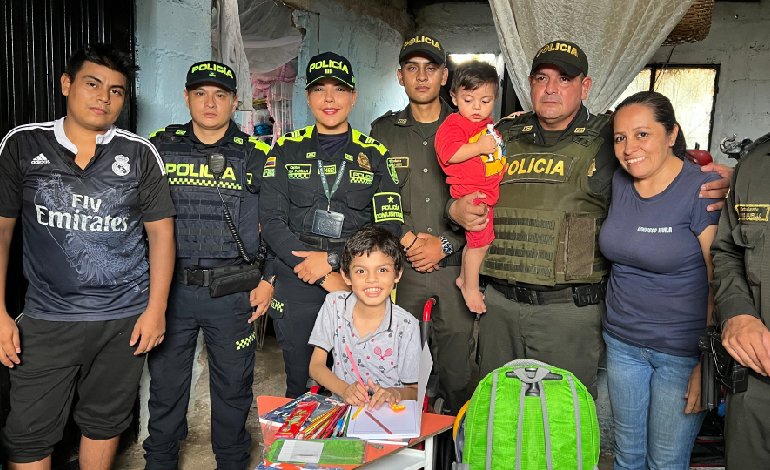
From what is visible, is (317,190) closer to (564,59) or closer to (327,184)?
(327,184)

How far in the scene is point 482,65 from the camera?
2.69 metres

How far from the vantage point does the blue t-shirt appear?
2049 millimetres

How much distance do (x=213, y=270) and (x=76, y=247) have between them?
58cm

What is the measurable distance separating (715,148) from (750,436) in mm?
5835

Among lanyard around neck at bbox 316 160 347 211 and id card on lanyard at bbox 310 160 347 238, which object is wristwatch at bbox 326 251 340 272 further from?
lanyard around neck at bbox 316 160 347 211

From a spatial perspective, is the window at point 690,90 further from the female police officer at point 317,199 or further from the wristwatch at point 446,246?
the female police officer at point 317,199

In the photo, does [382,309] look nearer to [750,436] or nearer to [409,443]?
[409,443]

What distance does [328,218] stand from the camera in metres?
2.54

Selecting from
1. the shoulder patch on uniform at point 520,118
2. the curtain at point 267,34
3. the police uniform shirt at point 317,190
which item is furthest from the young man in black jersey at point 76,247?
the curtain at point 267,34

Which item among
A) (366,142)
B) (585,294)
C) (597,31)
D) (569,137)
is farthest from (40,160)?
(597,31)

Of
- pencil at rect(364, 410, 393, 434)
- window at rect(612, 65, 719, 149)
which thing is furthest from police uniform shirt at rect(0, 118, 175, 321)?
window at rect(612, 65, 719, 149)

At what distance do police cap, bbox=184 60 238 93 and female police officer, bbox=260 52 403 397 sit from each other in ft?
1.23

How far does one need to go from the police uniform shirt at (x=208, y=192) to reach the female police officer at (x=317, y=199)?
0.45 feet

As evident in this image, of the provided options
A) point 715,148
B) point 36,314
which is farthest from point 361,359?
point 715,148
